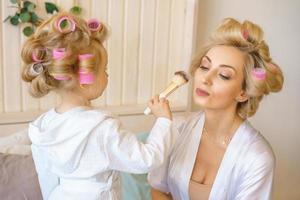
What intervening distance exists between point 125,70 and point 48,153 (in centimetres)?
80

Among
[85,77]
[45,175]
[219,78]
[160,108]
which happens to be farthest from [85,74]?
[219,78]

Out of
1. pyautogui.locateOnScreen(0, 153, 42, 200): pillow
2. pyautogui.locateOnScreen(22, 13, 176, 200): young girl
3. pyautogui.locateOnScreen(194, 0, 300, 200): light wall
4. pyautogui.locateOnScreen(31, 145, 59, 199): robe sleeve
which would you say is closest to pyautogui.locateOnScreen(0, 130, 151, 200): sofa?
pyautogui.locateOnScreen(0, 153, 42, 200): pillow

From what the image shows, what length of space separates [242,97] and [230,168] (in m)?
0.22

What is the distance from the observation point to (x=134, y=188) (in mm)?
1447

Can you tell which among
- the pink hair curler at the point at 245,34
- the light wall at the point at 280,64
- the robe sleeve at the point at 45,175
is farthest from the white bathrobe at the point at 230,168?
the light wall at the point at 280,64

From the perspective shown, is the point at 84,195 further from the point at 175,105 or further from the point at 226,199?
the point at 175,105

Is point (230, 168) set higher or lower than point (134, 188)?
higher

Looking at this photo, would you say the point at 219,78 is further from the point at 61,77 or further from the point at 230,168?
the point at 61,77

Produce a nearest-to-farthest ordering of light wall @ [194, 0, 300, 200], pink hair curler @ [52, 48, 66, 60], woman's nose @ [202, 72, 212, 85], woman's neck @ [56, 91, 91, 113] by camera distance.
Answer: pink hair curler @ [52, 48, 66, 60] → woman's neck @ [56, 91, 91, 113] → woman's nose @ [202, 72, 212, 85] → light wall @ [194, 0, 300, 200]

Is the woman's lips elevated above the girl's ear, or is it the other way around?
the woman's lips

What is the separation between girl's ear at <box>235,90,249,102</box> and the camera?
4.26 ft

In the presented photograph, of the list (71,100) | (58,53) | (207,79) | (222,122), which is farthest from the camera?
(222,122)

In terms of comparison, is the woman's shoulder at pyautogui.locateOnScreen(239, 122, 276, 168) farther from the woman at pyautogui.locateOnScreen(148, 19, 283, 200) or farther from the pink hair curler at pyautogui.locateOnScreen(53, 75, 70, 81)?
the pink hair curler at pyautogui.locateOnScreen(53, 75, 70, 81)

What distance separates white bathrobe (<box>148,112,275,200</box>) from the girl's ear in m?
0.09
